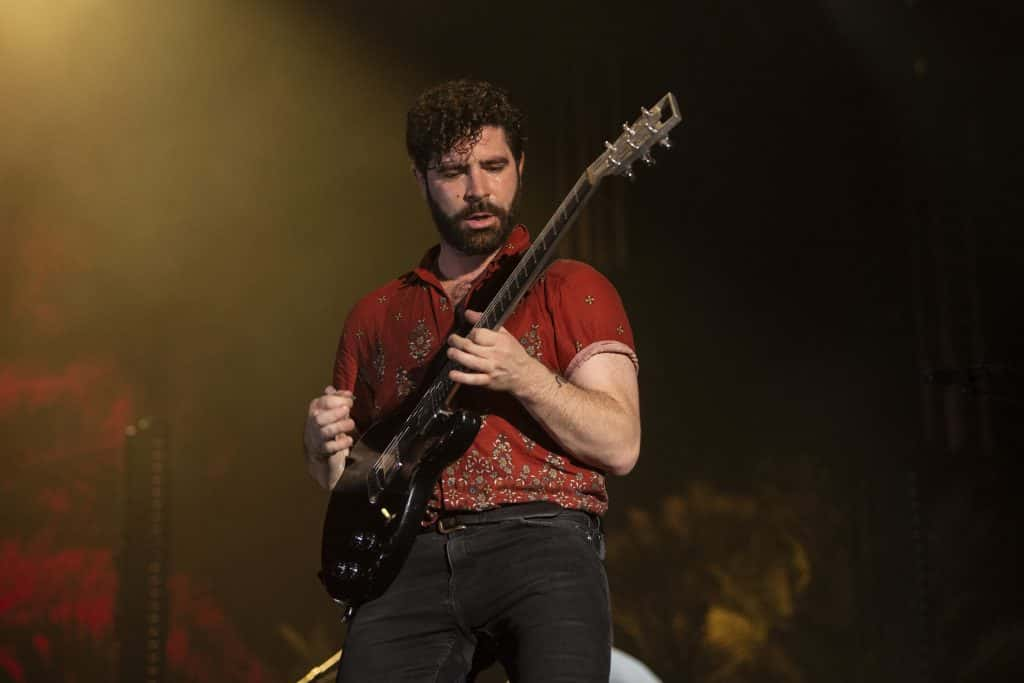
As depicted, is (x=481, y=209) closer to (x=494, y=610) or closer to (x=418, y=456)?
(x=418, y=456)

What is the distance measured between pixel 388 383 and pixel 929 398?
2818mm

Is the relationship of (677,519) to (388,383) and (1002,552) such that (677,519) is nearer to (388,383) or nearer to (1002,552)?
(1002,552)

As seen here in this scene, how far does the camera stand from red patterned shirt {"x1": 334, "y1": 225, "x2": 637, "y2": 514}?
7.03 ft

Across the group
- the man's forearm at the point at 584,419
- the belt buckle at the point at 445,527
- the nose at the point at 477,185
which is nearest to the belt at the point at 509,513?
the belt buckle at the point at 445,527

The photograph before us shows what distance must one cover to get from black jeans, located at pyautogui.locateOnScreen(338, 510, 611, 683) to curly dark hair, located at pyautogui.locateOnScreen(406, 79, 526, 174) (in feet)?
2.66

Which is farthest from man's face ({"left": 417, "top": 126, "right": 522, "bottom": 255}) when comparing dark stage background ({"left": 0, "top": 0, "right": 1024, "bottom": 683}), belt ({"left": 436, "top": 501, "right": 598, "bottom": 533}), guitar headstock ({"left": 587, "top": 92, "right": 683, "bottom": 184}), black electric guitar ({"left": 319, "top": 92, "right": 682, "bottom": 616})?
dark stage background ({"left": 0, "top": 0, "right": 1024, "bottom": 683})

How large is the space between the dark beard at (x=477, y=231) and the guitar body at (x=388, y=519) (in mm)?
435

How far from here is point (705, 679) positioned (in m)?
4.61

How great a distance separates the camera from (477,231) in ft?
7.89

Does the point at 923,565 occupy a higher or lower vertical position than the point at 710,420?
lower

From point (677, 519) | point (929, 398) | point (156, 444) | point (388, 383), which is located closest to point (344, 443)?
point (388, 383)

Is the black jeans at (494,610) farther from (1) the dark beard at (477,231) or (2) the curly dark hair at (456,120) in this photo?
(2) the curly dark hair at (456,120)

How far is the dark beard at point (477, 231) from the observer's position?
240cm

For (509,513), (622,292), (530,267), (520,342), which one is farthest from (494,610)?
(622,292)
